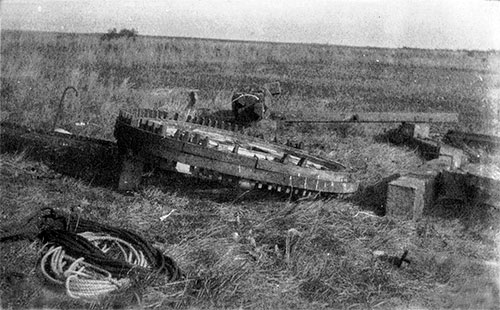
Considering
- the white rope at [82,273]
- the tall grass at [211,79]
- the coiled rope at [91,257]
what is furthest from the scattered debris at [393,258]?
the tall grass at [211,79]

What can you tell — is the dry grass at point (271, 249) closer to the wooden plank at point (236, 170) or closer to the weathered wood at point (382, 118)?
the wooden plank at point (236, 170)

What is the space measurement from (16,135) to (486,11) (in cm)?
634

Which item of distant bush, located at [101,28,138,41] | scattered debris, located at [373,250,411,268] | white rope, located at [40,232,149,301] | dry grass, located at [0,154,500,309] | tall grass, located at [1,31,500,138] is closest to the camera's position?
white rope, located at [40,232,149,301]

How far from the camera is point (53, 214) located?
5.21 metres

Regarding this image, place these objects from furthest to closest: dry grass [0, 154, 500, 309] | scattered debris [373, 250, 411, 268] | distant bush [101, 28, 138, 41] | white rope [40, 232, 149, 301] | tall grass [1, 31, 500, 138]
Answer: distant bush [101, 28, 138, 41] → tall grass [1, 31, 500, 138] → scattered debris [373, 250, 411, 268] → dry grass [0, 154, 500, 309] → white rope [40, 232, 149, 301]

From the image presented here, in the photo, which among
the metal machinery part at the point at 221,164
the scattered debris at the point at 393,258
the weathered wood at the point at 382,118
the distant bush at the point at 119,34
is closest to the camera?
the scattered debris at the point at 393,258

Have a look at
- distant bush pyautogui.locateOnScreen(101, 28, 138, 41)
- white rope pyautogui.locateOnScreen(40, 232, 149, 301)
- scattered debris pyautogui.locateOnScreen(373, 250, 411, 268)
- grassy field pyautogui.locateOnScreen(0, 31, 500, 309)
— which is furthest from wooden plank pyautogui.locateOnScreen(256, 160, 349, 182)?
distant bush pyautogui.locateOnScreen(101, 28, 138, 41)

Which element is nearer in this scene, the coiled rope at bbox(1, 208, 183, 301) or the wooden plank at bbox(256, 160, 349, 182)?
the coiled rope at bbox(1, 208, 183, 301)

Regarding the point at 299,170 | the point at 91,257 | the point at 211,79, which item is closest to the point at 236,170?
the point at 299,170

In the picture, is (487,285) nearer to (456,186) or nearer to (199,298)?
(456,186)

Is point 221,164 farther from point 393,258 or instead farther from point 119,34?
point 119,34

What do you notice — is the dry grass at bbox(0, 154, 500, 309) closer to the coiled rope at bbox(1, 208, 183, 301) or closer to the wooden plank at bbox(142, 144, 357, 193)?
the coiled rope at bbox(1, 208, 183, 301)

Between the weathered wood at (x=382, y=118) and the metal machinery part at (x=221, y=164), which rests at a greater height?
the weathered wood at (x=382, y=118)

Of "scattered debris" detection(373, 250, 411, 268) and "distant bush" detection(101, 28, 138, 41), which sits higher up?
"distant bush" detection(101, 28, 138, 41)
